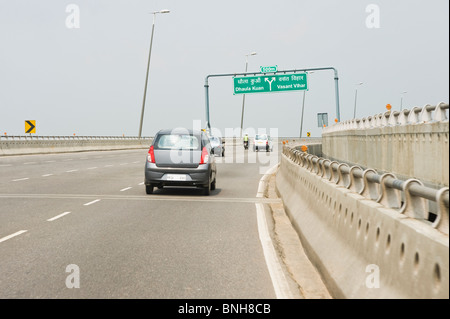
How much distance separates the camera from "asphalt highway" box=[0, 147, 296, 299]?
6.00 m

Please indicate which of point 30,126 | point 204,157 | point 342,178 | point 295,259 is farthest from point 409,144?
point 30,126

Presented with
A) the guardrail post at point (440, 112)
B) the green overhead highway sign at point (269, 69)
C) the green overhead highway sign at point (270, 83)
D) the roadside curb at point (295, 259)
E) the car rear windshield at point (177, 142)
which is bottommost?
the roadside curb at point (295, 259)

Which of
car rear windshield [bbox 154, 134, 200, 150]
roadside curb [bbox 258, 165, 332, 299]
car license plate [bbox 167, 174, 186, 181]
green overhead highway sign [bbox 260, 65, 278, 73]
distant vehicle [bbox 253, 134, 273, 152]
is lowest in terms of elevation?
roadside curb [bbox 258, 165, 332, 299]

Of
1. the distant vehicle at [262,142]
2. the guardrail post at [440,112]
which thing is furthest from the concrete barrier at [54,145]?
the guardrail post at [440,112]

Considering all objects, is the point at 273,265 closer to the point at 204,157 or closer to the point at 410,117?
the point at 204,157

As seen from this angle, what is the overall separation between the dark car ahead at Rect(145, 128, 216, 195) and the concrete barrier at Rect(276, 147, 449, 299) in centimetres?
749

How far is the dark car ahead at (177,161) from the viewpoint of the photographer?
621 inches

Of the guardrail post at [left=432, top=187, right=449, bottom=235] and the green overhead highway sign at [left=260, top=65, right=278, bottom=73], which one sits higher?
the green overhead highway sign at [left=260, top=65, right=278, bottom=73]

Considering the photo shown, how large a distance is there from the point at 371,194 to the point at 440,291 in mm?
2554

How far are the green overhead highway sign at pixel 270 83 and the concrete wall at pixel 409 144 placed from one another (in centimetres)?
1465

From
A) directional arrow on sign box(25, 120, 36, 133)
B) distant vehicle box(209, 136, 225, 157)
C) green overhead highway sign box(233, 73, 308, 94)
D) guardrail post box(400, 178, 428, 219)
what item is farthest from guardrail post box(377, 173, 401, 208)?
directional arrow on sign box(25, 120, 36, 133)

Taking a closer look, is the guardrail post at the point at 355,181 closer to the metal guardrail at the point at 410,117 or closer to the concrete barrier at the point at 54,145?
the metal guardrail at the point at 410,117

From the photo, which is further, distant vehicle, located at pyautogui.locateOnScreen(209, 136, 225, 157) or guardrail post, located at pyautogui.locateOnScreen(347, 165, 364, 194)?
distant vehicle, located at pyautogui.locateOnScreen(209, 136, 225, 157)

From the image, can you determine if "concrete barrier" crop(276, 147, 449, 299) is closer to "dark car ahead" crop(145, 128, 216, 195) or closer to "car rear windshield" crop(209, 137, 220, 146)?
"dark car ahead" crop(145, 128, 216, 195)
